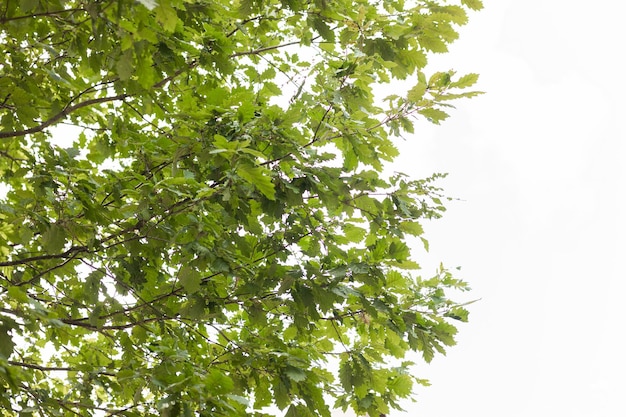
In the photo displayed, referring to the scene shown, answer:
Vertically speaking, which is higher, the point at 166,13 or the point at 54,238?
the point at 54,238

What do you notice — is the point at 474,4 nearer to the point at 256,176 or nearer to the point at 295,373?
the point at 256,176

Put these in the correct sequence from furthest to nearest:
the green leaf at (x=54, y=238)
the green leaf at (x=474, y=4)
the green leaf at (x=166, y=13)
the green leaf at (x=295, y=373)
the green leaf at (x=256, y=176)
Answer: the green leaf at (x=474, y=4) < the green leaf at (x=54, y=238) < the green leaf at (x=295, y=373) < the green leaf at (x=256, y=176) < the green leaf at (x=166, y=13)

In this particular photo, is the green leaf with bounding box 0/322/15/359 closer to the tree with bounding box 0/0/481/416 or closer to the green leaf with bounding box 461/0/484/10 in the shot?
the tree with bounding box 0/0/481/416

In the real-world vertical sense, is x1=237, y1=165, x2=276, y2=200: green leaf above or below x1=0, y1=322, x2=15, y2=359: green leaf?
above

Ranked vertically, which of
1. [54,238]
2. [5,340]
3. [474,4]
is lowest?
[5,340]

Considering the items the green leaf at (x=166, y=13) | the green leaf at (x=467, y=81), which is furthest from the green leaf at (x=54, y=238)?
the green leaf at (x=467, y=81)

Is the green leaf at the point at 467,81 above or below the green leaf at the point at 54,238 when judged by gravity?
above

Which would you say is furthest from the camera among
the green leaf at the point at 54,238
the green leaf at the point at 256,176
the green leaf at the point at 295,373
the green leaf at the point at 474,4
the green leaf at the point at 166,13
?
the green leaf at the point at 474,4

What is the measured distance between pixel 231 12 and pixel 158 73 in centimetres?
60

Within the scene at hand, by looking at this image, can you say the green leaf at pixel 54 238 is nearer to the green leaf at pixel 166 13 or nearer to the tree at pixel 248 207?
the tree at pixel 248 207

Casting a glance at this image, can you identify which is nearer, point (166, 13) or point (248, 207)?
point (166, 13)

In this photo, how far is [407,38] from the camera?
358 cm

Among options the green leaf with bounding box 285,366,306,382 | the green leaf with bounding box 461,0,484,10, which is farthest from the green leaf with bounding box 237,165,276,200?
the green leaf with bounding box 461,0,484,10

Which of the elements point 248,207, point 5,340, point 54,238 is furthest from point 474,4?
point 5,340
